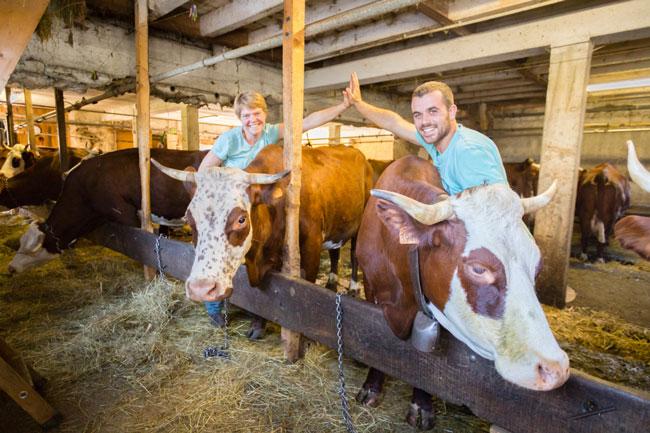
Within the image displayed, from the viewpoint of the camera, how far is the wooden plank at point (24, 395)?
193cm

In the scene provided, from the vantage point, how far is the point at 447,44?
542 centimetres

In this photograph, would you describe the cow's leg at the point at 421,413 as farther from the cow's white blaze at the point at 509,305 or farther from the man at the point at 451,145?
the man at the point at 451,145

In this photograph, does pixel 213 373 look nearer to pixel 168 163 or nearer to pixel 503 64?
pixel 168 163

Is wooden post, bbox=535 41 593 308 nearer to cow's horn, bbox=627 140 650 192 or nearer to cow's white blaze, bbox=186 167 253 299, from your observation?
cow's horn, bbox=627 140 650 192

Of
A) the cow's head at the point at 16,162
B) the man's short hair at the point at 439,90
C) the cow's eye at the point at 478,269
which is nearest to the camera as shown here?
the cow's eye at the point at 478,269

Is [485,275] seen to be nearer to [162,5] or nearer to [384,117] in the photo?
[384,117]

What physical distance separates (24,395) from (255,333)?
5.44 feet

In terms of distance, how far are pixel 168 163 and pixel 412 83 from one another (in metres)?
5.88

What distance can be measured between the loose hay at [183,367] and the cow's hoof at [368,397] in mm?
49

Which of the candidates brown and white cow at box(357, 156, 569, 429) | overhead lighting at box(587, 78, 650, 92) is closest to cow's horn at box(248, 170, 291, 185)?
brown and white cow at box(357, 156, 569, 429)

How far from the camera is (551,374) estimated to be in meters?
1.27

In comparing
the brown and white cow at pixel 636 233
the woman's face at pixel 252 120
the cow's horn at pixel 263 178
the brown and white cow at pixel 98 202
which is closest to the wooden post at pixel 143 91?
the brown and white cow at pixel 98 202

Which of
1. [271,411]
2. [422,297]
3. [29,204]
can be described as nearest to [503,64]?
[422,297]

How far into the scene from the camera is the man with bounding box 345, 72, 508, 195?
2175mm
